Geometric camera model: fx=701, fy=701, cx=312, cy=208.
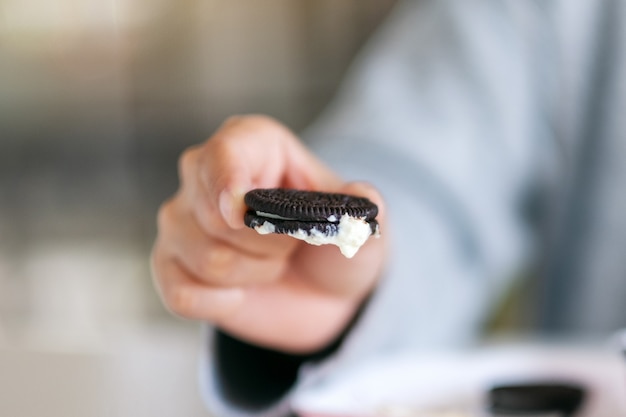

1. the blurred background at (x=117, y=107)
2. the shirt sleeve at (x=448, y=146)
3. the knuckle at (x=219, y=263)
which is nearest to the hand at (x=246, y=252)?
the knuckle at (x=219, y=263)

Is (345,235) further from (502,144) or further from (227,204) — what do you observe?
(502,144)

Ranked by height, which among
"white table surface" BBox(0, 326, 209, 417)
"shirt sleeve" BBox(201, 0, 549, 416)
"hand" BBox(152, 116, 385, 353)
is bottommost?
"white table surface" BBox(0, 326, 209, 417)

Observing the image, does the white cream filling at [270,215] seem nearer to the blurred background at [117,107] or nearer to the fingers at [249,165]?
the fingers at [249,165]

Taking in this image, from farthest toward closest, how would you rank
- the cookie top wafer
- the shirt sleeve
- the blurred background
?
the blurred background
the shirt sleeve
the cookie top wafer

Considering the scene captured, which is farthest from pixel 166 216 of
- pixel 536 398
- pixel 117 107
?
pixel 117 107

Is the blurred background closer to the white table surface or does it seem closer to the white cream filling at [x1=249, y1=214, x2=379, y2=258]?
the white table surface

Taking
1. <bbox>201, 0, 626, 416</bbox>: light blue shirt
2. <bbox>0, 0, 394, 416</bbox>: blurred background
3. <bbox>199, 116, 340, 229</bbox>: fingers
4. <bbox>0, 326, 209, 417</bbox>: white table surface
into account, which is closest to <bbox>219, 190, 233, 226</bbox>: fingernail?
<bbox>199, 116, 340, 229</bbox>: fingers
